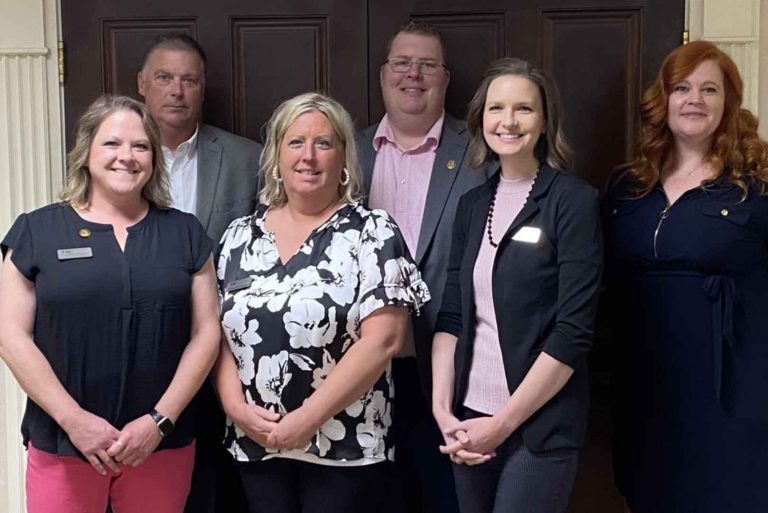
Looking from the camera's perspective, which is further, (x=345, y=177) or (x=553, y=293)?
(x=345, y=177)

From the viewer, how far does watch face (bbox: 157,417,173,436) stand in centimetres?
205

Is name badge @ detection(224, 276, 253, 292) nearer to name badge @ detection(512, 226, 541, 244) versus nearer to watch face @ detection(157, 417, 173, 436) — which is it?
watch face @ detection(157, 417, 173, 436)

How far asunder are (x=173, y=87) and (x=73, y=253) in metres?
0.72

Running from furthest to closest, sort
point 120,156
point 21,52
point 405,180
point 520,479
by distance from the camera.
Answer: point 21,52 → point 405,180 → point 120,156 → point 520,479

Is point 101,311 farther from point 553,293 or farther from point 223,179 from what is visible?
point 553,293

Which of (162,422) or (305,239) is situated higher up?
(305,239)

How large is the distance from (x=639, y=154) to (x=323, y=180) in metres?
0.84

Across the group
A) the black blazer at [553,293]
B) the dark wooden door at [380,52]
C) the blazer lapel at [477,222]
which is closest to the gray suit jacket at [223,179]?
the dark wooden door at [380,52]

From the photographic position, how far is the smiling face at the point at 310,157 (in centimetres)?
217

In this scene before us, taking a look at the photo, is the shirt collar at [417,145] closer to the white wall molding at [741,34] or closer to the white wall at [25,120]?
the white wall molding at [741,34]

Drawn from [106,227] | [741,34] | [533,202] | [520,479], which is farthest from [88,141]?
[741,34]

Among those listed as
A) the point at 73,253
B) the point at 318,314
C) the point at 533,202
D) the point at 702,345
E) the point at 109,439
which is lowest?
the point at 109,439

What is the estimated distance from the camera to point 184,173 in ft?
8.49

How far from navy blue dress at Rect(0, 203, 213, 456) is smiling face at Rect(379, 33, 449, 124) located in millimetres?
798
